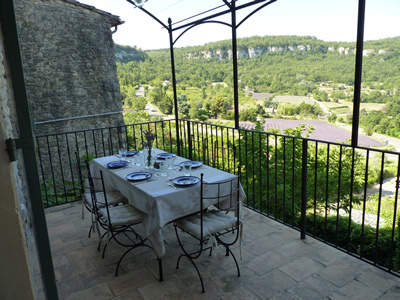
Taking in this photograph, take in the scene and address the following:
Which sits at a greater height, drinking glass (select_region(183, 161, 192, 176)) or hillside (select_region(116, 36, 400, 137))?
hillside (select_region(116, 36, 400, 137))

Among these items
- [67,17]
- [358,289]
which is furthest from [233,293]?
[67,17]

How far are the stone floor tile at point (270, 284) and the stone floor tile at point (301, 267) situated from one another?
0.21ft

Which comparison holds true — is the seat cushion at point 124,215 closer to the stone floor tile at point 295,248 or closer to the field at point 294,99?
the stone floor tile at point 295,248

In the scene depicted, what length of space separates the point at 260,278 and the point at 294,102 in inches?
503

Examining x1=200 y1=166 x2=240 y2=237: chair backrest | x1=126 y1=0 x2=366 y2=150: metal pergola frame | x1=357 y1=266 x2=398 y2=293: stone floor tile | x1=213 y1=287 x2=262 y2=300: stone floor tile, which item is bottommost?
x1=357 y1=266 x2=398 y2=293: stone floor tile

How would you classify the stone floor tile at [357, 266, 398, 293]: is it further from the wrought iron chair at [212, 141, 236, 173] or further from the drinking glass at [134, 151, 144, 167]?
the drinking glass at [134, 151, 144, 167]

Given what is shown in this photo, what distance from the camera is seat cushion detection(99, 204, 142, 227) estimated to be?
2576 millimetres

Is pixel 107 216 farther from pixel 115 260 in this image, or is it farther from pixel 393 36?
pixel 393 36

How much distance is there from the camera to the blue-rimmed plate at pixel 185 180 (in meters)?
2.58

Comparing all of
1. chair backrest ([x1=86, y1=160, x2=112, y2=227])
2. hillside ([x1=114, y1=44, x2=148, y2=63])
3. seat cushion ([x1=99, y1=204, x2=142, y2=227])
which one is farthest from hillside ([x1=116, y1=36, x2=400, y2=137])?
seat cushion ([x1=99, y1=204, x2=142, y2=227])

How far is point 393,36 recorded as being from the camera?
32.0 feet

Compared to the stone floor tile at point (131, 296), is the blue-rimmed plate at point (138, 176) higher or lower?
higher

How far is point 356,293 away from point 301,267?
18.1 inches

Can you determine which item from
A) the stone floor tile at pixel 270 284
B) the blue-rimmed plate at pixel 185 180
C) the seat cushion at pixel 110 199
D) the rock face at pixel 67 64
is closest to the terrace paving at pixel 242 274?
the stone floor tile at pixel 270 284
